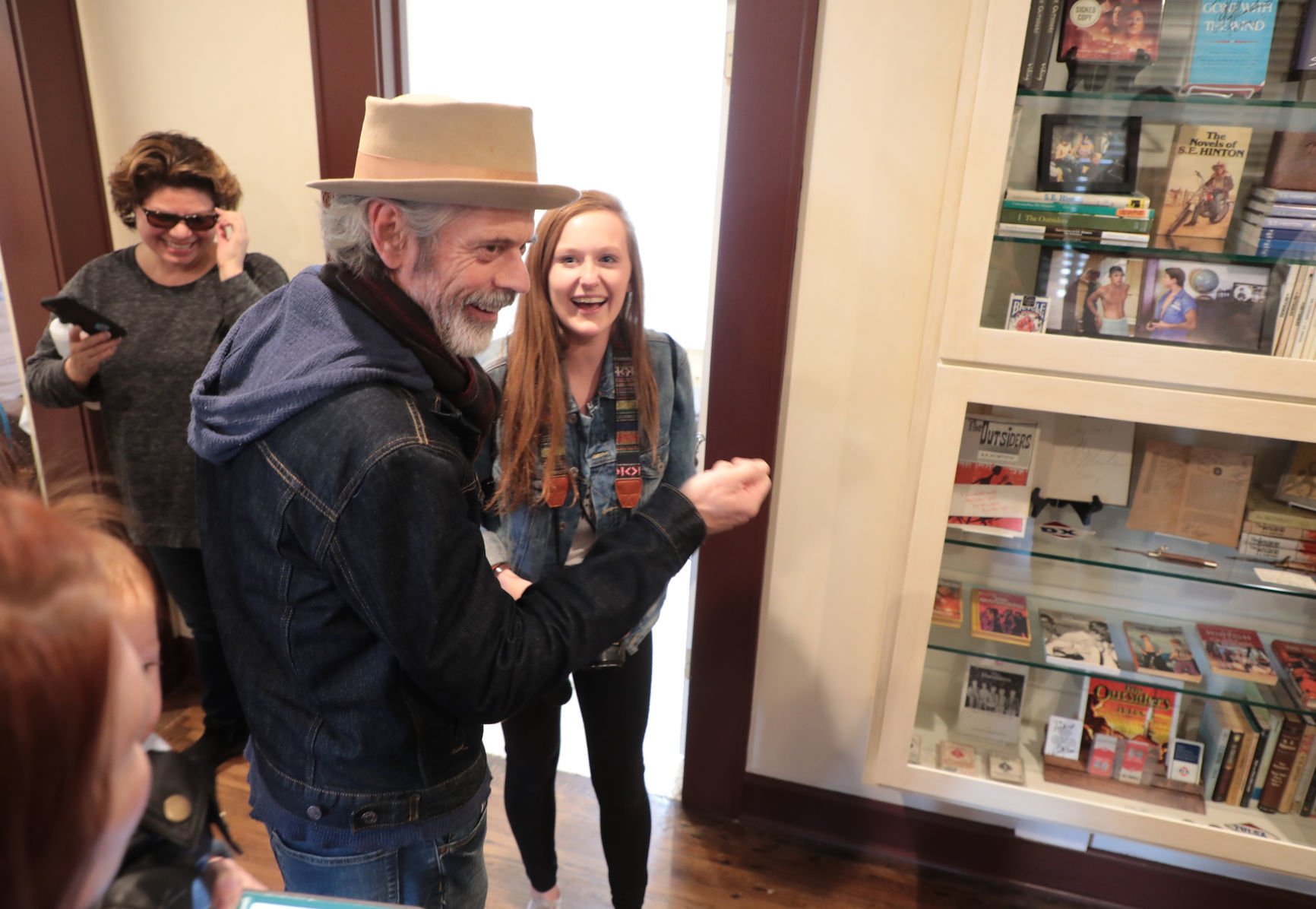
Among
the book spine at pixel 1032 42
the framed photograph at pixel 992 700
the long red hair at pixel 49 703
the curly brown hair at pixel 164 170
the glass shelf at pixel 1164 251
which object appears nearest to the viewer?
the long red hair at pixel 49 703

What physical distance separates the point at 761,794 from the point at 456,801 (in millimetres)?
1282

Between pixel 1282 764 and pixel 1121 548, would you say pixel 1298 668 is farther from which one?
pixel 1121 548

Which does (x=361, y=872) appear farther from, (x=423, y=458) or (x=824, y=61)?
(x=824, y=61)

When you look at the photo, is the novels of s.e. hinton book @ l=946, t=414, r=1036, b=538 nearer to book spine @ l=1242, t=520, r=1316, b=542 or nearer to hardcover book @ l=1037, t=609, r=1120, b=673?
hardcover book @ l=1037, t=609, r=1120, b=673

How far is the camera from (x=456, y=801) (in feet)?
3.63

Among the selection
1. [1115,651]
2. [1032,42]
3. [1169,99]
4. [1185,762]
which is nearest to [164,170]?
[1032,42]

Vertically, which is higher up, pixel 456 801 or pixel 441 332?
pixel 441 332

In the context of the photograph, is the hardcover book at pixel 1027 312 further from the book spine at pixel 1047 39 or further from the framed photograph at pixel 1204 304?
the book spine at pixel 1047 39

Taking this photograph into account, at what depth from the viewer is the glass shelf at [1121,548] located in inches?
63.5

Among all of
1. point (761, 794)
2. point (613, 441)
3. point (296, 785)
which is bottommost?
point (761, 794)

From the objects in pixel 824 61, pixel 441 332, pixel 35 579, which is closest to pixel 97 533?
pixel 35 579

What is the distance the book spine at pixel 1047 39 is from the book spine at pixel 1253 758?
1277mm

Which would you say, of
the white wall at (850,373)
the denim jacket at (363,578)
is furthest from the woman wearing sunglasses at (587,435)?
the denim jacket at (363,578)

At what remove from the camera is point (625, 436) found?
5.27ft
